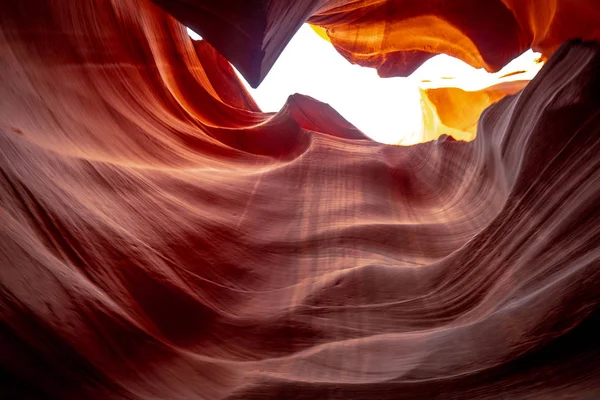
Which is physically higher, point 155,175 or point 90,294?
point 155,175

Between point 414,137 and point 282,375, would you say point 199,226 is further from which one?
point 414,137

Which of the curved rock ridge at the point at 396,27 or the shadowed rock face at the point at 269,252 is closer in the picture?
the shadowed rock face at the point at 269,252

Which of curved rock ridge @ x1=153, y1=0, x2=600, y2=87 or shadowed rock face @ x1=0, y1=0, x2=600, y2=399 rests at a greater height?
curved rock ridge @ x1=153, y1=0, x2=600, y2=87

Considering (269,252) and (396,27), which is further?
(396,27)

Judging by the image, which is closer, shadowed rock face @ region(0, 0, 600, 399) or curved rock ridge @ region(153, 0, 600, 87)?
shadowed rock face @ region(0, 0, 600, 399)

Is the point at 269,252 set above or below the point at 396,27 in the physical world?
below

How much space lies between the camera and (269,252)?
2.72 m

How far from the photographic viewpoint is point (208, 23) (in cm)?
340

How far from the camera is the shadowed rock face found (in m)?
1.37

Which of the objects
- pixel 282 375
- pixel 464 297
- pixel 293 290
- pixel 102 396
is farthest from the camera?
pixel 293 290

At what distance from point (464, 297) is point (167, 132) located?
2643 millimetres

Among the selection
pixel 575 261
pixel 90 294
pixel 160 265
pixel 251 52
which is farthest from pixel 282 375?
pixel 251 52

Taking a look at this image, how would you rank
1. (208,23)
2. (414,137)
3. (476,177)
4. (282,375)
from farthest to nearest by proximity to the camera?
1. (414,137)
2. (208,23)
3. (476,177)
4. (282,375)

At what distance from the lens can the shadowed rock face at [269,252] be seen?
4.50ft
